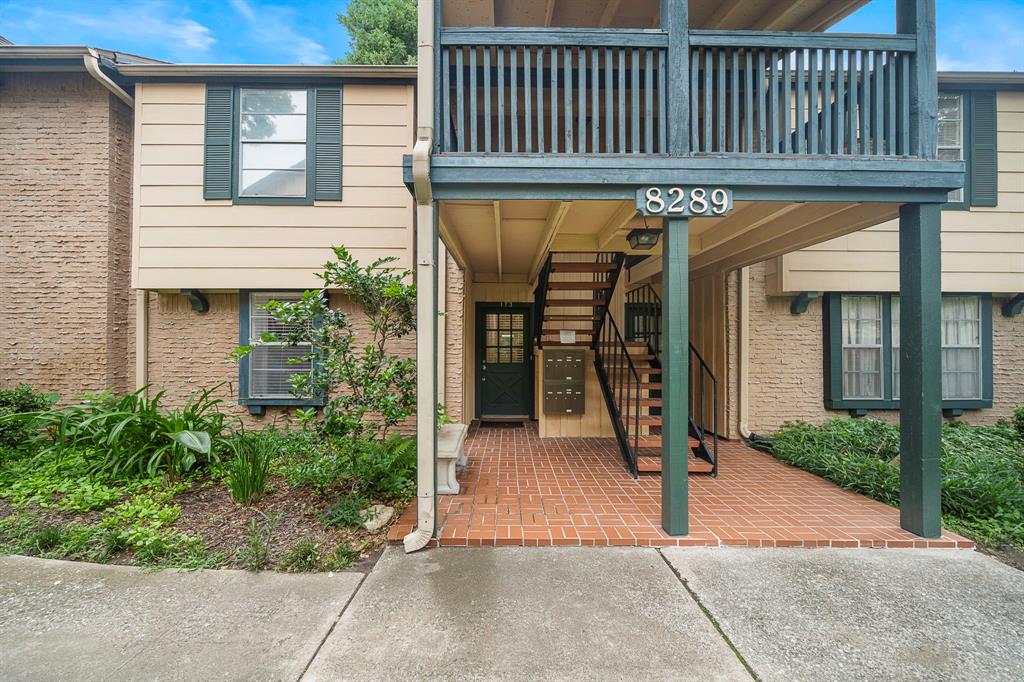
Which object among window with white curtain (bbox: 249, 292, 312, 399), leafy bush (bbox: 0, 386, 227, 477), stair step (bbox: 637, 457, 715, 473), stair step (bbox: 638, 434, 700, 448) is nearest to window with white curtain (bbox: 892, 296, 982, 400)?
stair step (bbox: 638, 434, 700, 448)

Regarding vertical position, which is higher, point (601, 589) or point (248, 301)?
point (248, 301)

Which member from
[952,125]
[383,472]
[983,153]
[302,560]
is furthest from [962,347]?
[302,560]

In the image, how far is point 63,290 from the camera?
17.2ft

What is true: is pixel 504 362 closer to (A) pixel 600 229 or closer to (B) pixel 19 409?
(A) pixel 600 229

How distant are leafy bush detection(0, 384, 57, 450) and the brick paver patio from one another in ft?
14.1

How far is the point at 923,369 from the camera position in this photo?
3.14 metres

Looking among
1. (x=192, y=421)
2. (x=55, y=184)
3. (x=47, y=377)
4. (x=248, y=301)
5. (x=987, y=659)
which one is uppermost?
(x=55, y=184)

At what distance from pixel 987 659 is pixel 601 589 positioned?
1.80m

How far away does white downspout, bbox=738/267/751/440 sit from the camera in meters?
6.01

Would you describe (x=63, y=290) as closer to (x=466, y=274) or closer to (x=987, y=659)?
(x=466, y=274)

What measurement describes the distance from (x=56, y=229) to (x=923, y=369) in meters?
8.94

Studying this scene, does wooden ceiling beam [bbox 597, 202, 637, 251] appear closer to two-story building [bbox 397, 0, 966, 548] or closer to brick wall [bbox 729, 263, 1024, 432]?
two-story building [bbox 397, 0, 966, 548]

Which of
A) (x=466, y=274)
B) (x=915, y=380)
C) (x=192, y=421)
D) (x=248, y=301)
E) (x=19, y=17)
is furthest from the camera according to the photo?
(x=19, y=17)

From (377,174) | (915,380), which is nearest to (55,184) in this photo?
(377,174)
